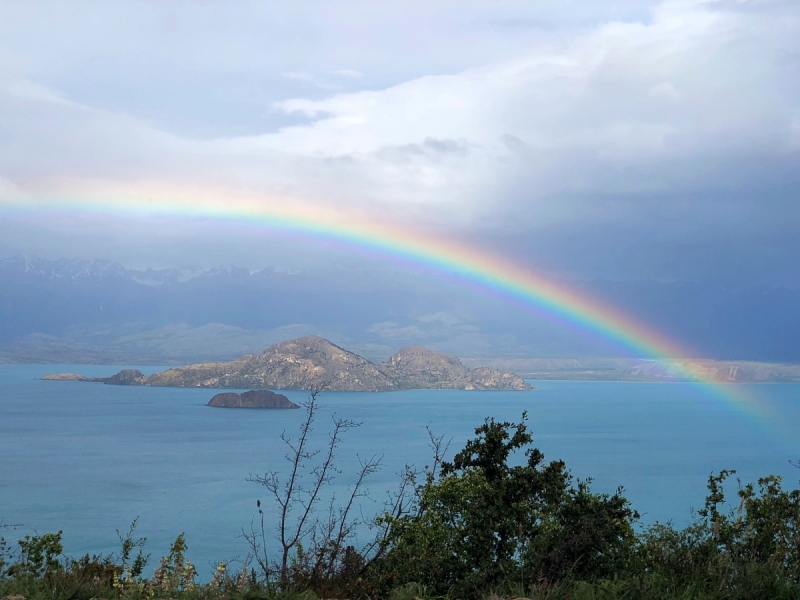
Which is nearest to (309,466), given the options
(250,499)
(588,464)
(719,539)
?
(250,499)

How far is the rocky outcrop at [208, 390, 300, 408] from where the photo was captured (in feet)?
512

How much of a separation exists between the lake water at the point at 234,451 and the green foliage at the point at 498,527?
1344 inches

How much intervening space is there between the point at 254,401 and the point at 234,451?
67.3 m

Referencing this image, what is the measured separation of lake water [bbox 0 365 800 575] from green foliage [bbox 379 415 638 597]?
34.1m

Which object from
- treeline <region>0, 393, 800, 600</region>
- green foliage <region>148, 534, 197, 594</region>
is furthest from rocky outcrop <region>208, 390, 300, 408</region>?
green foliage <region>148, 534, 197, 594</region>

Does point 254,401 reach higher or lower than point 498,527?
lower

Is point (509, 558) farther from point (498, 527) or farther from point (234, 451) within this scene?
point (234, 451)

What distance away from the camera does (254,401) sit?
156625mm

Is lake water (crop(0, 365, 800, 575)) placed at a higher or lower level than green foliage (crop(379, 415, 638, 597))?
lower

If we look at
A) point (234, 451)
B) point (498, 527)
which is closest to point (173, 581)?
point (498, 527)

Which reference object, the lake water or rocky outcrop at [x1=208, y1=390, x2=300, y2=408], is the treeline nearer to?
the lake water

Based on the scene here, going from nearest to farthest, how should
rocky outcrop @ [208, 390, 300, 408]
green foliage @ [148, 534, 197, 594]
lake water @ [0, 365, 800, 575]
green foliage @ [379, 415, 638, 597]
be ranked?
green foliage @ [148, 534, 197, 594]
green foliage @ [379, 415, 638, 597]
lake water @ [0, 365, 800, 575]
rocky outcrop @ [208, 390, 300, 408]

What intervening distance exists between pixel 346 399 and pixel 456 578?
169870 mm

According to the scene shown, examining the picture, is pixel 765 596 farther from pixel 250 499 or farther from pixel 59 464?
pixel 59 464
